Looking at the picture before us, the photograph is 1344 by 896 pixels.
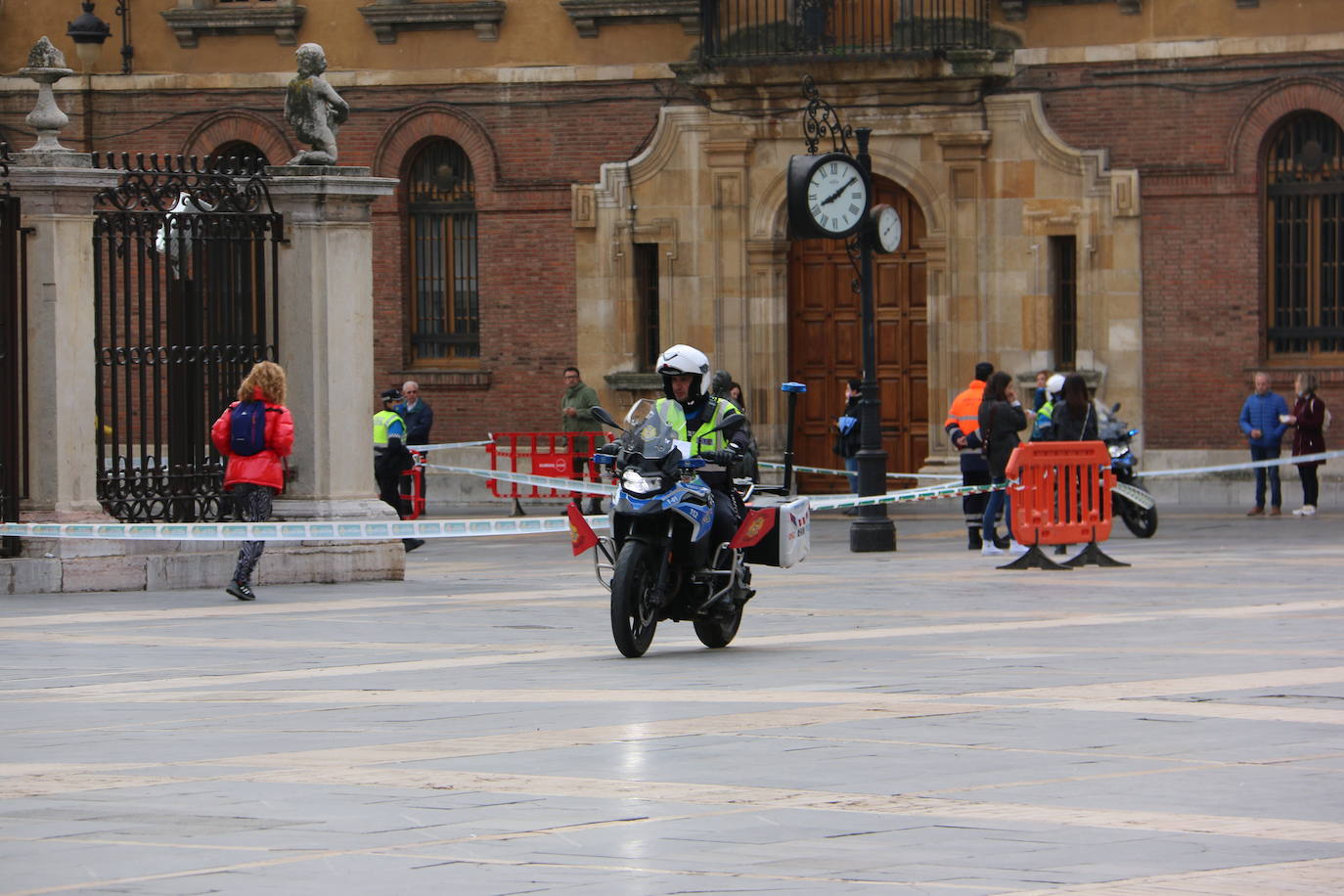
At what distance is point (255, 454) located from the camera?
17.3 metres

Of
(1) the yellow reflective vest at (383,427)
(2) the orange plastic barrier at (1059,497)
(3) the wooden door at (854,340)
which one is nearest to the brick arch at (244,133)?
(3) the wooden door at (854,340)

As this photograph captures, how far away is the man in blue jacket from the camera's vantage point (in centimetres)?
2619

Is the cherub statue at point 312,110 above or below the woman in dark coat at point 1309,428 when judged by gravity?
above

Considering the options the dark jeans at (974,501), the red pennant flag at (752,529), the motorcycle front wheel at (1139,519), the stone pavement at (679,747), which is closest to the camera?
the stone pavement at (679,747)

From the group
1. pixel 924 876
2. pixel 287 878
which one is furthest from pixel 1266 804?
pixel 287 878

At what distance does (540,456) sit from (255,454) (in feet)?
37.0

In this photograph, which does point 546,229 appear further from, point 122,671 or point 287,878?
point 287,878

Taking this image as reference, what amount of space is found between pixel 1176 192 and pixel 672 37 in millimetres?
6130

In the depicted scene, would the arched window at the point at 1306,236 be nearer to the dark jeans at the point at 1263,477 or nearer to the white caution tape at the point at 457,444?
the dark jeans at the point at 1263,477

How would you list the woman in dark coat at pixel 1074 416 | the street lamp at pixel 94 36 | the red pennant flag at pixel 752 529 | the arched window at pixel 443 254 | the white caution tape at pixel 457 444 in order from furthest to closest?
the street lamp at pixel 94 36 < the arched window at pixel 443 254 < the white caution tape at pixel 457 444 < the woman in dark coat at pixel 1074 416 < the red pennant flag at pixel 752 529

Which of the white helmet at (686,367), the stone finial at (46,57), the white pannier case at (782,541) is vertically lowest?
the white pannier case at (782,541)

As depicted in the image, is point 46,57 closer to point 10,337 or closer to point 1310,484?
point 10,337

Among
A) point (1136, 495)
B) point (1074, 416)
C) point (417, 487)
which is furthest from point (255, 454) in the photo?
point (417, 487)

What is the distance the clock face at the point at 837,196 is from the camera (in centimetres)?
2219
